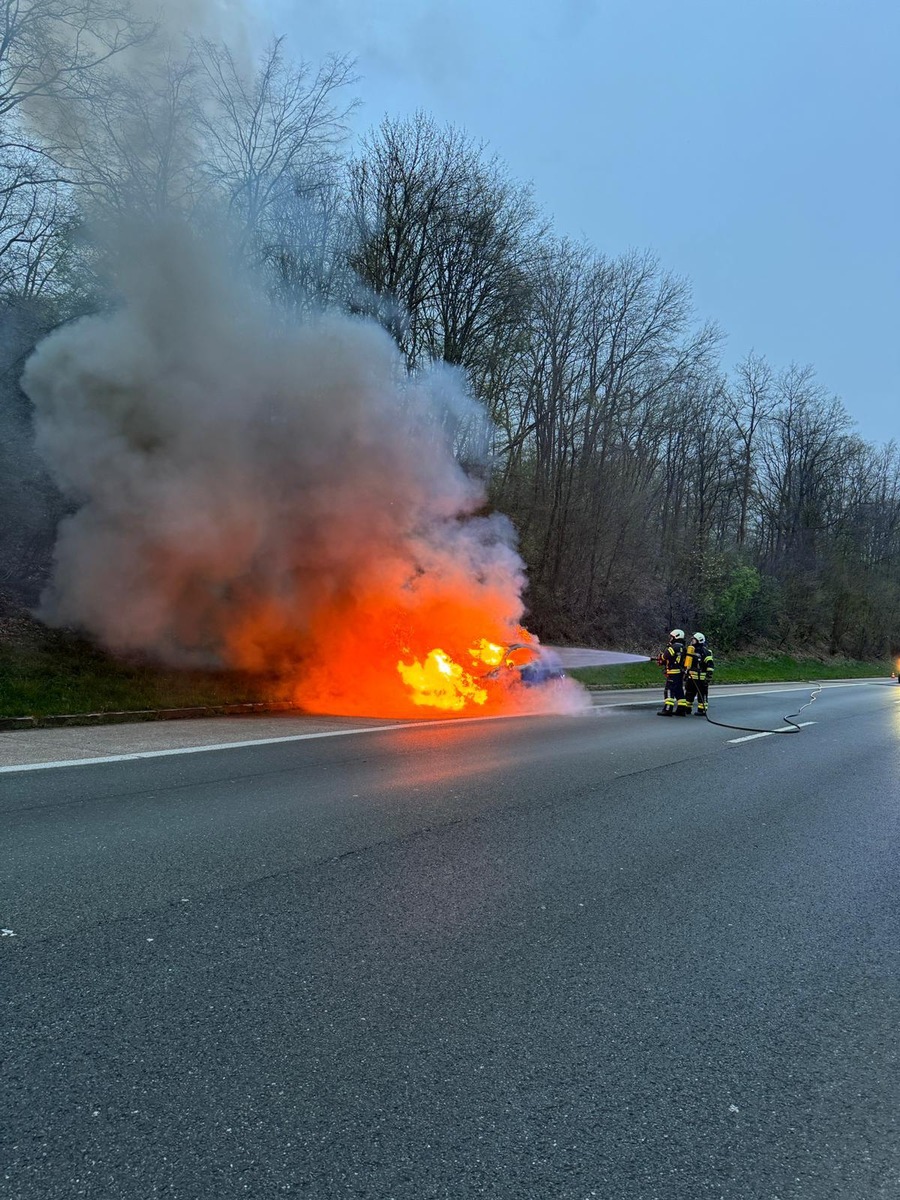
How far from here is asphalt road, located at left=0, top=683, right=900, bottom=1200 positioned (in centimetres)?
212

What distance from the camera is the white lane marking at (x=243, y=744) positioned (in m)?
6.95

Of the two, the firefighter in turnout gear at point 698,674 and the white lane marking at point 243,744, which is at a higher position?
the firefighter in turnout gear at point 698,674

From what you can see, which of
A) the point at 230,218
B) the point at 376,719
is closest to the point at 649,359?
the point at 230,218

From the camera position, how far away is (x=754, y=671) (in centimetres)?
2912

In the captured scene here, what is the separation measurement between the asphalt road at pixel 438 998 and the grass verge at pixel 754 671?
44.9ft

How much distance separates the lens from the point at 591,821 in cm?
572

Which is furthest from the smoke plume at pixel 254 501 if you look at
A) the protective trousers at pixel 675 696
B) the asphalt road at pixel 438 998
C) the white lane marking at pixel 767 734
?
the asphalt road at pixel 438 998

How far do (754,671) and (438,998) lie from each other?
2861 centimetres

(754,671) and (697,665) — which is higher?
(697,665)

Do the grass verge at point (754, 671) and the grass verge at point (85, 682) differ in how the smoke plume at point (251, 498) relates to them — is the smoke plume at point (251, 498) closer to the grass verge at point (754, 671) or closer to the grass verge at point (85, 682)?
the grass verge at point (85, 682)

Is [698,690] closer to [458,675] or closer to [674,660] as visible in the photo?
[674,660]

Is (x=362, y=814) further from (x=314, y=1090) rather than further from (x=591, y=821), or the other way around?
(x=314, y=1090)

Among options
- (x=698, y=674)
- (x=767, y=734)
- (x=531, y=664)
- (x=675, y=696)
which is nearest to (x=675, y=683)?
(x=675, y=696)

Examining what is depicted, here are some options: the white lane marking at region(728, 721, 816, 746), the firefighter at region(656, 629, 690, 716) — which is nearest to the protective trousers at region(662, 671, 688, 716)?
the firefighter at region(656, 629, 690, 716)
